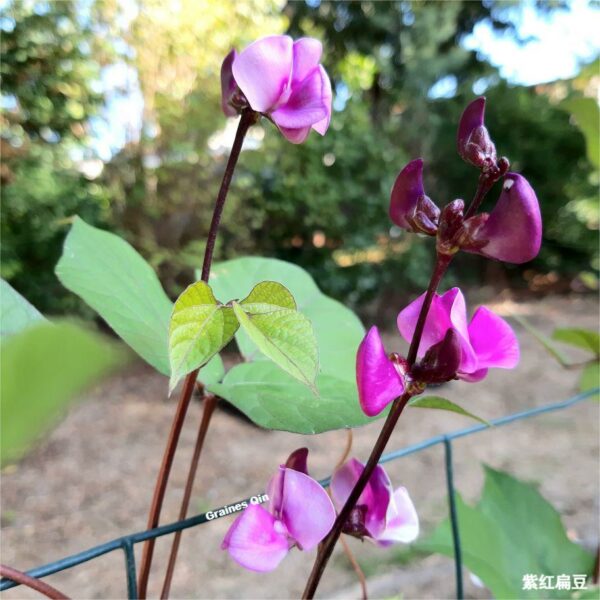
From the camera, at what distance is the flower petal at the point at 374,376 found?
236 millimetres

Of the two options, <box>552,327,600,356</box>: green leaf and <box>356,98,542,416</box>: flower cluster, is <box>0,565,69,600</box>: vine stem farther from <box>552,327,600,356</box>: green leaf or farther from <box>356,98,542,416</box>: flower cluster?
<box>552,327,600,356</box>: green leaf

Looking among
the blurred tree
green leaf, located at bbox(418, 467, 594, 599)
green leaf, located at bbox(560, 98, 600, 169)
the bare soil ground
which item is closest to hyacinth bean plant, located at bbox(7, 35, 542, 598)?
green leaf, located at bbox(418, 467, 594, 599)

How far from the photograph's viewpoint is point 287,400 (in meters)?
0.29

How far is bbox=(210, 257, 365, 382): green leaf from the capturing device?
37 cm

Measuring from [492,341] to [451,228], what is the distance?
0.06 m

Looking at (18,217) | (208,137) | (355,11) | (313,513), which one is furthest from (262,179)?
(313,513)

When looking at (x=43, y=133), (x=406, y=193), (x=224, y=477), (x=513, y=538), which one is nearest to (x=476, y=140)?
(x=406, y=193)

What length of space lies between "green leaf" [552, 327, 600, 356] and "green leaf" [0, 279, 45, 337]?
47cm

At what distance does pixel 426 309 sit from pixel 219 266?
21 centimetres

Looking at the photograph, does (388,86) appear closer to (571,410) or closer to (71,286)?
(571,410)

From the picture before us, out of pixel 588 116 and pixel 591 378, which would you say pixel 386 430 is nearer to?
pixel 591 378

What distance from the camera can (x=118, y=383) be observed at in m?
3.35

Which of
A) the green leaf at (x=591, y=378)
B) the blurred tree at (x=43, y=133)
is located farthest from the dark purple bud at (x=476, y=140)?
the blurred tree at (x=43, y=133)

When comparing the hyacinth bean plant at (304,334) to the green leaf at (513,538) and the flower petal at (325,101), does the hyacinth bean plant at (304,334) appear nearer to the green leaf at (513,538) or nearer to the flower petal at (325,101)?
the flower petal at (325,101)
